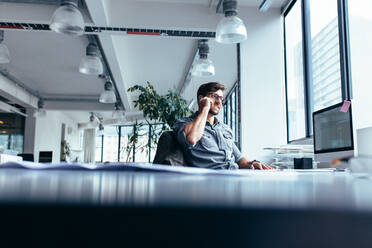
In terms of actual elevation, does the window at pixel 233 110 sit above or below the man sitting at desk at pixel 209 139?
above

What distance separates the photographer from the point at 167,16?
3814 mm

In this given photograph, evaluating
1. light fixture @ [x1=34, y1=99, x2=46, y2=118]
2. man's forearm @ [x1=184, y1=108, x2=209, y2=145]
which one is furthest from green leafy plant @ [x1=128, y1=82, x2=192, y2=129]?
light fixture @ [x1=34, y1=99, x2=46, y2=118]

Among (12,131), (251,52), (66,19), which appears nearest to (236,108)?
(251,52)

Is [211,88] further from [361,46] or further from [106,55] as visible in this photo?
[106,55]

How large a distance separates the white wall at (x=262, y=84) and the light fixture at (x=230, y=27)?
97 cm

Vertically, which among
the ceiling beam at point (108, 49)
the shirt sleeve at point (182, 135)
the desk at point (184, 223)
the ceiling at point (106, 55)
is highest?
the ceiling at point (106, 55)

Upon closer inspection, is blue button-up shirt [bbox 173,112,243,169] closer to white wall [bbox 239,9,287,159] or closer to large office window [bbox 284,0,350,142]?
large office window [bbox 284,0,350,142]

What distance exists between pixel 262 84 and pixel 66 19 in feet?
7.06

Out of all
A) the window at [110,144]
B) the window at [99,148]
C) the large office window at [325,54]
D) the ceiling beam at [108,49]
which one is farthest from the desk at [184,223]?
the window at [99,148]

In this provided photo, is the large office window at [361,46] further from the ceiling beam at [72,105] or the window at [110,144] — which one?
→ the window at [110,144]

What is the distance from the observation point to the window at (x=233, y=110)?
3.93m

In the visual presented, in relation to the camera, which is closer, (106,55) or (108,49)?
(108,49)

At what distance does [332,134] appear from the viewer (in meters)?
2.13

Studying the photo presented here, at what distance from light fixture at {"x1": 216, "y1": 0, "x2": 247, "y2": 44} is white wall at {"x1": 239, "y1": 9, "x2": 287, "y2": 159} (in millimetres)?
966
